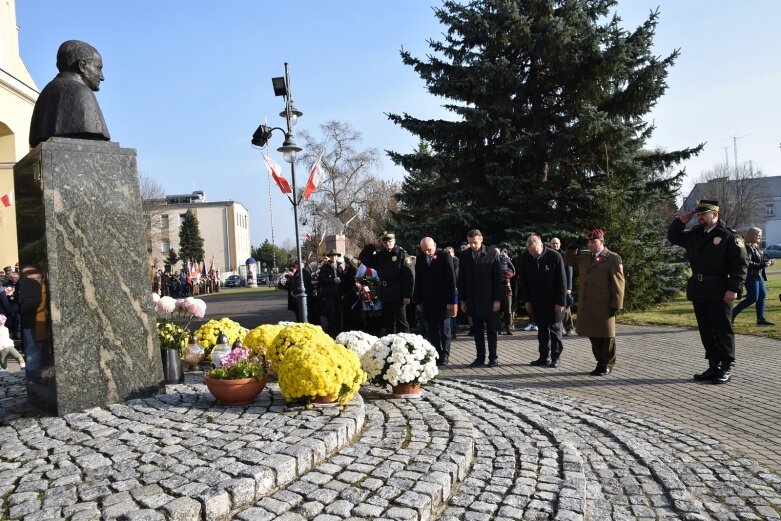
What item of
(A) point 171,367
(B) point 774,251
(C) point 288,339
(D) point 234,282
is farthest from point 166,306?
(D) point 234,282

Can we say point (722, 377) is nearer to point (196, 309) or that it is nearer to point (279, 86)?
point (196, 309)

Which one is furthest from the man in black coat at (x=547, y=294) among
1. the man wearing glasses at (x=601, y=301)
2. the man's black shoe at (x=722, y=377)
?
the man's black shoe at (x=722, y=377)

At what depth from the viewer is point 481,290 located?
849 centimetres

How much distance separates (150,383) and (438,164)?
12.3 meters

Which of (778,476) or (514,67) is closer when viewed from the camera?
(778,476)

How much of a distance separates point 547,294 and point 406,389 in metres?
3.59

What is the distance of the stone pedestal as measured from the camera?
4.50 meters

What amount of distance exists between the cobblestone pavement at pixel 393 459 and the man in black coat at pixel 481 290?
239cm

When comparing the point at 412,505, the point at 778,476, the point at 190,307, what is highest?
the point at 190,307

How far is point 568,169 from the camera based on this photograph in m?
15.4

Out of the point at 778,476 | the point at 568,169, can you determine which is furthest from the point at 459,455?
the point at 568,169

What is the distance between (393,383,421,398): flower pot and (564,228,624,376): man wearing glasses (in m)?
3.04

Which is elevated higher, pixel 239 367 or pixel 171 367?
pixel 239 367

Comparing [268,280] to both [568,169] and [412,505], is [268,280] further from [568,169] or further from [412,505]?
[412,505]
